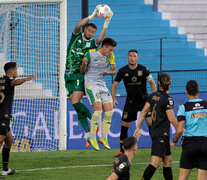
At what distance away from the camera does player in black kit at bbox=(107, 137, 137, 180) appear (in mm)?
6531

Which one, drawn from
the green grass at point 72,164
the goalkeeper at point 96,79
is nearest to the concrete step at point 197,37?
the green grass at point 72,164

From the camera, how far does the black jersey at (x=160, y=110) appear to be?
8.11 meters

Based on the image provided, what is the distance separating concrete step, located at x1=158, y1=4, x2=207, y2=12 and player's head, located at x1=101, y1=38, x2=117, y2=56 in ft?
40.3

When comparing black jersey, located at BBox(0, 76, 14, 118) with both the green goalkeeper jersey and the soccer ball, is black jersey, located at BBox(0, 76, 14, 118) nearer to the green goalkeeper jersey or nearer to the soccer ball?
the green goalkeeper jersey

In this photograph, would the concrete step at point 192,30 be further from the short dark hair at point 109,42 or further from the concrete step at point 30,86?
the short dark hair at point 109,42

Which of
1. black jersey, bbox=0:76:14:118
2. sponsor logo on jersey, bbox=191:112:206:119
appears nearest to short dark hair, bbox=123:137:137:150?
sponsor logo on jersey, bbox=191:112:206:119

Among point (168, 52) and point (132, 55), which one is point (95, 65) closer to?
point (132, 55)

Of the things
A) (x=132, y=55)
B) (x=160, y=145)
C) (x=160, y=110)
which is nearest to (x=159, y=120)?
(x=160, y=110)

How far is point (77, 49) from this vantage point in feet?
34.0

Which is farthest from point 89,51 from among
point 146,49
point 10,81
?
point 146,49

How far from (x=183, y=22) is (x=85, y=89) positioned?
1229cm

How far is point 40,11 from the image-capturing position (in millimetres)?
14148

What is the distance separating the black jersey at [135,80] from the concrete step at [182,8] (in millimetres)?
11175

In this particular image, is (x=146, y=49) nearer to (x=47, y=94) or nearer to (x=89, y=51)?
(x=47, y=94)
